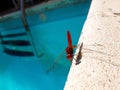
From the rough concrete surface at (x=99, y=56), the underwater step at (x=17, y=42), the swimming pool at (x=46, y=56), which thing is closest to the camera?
the rough concrete surface at (x=99, y=56)

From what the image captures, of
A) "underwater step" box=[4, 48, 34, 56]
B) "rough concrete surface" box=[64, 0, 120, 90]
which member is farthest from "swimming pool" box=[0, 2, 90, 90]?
"rough concrete surface" box=[64, 0, 120, 90]

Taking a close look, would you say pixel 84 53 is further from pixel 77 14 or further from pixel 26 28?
pixel 26 28

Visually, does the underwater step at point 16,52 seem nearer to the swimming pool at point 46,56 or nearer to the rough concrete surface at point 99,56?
the swimming pool at point 46,56

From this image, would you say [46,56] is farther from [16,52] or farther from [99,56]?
[99,56]

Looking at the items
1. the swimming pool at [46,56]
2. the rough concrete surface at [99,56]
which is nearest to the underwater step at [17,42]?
the swimming pool at [46,56]

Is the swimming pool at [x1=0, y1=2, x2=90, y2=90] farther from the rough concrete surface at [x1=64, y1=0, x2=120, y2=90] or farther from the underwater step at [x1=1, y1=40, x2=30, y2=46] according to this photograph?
the rough concrete surface at [x1=64, y1=0, x2=120, y2=90]
